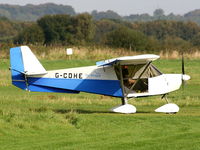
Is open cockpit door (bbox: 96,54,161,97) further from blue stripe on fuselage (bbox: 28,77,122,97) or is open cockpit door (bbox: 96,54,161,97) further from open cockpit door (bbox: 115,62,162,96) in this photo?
blue stripe on fuselage (bbox: 28,77,122,97)

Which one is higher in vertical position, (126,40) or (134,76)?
(126,40)

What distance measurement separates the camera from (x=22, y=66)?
65.3 ft

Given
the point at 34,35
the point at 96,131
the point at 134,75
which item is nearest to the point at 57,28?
the point at 34,35

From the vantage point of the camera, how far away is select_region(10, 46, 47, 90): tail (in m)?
19.9

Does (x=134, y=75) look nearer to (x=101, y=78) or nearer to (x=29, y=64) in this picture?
(x=101, y=78)

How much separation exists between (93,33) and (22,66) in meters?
65.5

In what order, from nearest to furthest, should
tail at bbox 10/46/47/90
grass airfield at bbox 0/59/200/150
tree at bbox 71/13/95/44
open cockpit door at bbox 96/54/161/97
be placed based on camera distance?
grass airfield at bbox 0/59/200/150 → open cockpit door at bbox 96/54/161/97 → tail at bbox 10/46/47/90 → tree at bbox 71/13/95/44

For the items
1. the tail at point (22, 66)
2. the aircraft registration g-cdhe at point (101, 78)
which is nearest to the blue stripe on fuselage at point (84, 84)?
the aircraft registration g-cdhe at point (101, 78)

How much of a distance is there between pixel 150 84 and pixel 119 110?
1384mm

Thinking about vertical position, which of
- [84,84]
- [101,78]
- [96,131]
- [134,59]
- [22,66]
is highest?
[134,59]

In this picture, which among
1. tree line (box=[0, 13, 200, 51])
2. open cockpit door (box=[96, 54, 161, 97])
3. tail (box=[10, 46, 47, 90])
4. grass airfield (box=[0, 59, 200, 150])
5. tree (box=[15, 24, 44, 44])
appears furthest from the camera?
tree (box=[15, 24, 44, 44])

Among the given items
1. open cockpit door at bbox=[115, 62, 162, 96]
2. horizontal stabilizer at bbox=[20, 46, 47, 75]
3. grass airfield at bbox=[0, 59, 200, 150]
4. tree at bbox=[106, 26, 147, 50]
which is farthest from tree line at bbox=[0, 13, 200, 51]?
grass airfield at bbox=[0, 59, 200, 150]

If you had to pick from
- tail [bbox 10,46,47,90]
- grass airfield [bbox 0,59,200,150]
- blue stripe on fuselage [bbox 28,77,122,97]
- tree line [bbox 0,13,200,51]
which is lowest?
grass airfield [bbox 0,59,200,150]

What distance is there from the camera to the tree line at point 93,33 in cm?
5478
